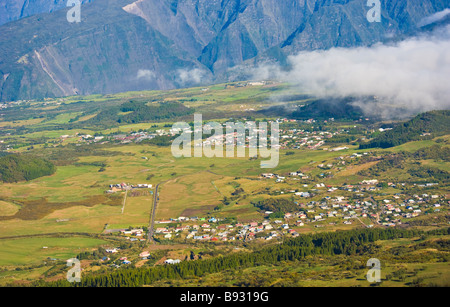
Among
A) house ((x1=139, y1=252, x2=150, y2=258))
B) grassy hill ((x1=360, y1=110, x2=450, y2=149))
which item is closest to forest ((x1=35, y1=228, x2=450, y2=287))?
house ((x1=139, y1=252, x2=150, y2=258))

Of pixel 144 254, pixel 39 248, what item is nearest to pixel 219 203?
pixel 144 254

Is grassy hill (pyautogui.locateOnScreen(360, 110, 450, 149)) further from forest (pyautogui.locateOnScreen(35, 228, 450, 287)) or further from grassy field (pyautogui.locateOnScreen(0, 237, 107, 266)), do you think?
grassy field (pyautogui.locateOnScreen(0, 237, 107, 266))

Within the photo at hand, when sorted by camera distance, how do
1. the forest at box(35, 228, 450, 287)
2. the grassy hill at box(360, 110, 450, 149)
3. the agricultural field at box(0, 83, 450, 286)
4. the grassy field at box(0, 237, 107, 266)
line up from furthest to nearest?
the grassy hill at box(360, 110, 450, 149)
the grassy field at box(0, 237, 107, 266)
the agricultural field at box(0, 83, 450, 286)
the forest at box(35, 228, 450, 287)

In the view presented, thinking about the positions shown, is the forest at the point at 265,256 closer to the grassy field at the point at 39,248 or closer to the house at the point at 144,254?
the house at the point at 144,254

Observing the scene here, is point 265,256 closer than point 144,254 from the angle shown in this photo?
Yes

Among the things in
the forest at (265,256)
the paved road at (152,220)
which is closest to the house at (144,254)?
the forest at (265,256)

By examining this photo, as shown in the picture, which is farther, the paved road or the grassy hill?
the grassy hill

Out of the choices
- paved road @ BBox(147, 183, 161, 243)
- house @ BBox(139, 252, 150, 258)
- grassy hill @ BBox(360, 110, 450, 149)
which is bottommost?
house @ BBox(139, 252, 150, 258)

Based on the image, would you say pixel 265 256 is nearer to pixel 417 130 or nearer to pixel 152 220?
pixel 152 220

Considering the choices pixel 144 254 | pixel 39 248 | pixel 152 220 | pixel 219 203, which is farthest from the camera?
pixel 219 203

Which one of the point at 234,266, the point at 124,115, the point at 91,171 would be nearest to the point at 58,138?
the point at 124,115

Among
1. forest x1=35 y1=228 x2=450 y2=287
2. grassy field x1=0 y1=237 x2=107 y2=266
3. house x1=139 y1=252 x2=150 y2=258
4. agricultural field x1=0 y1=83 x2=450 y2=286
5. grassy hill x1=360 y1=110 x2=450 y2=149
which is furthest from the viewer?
grassy hill x1=360 y1=110 x2=450 y2=149
